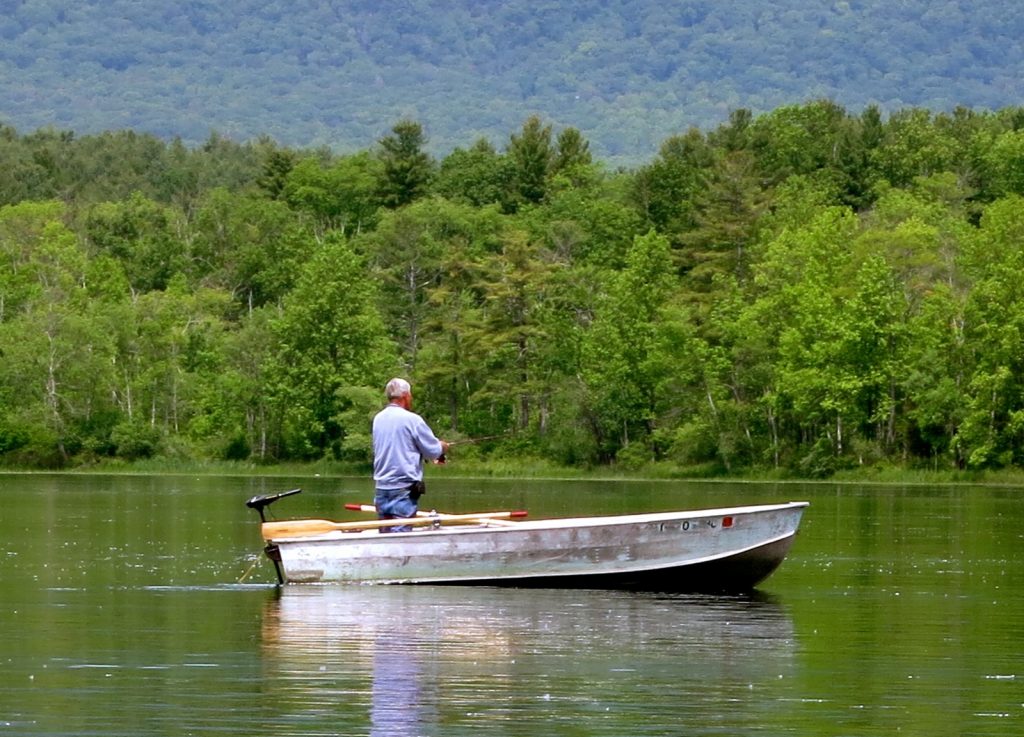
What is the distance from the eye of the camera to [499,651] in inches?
774

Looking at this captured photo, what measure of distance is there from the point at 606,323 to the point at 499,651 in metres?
69.1

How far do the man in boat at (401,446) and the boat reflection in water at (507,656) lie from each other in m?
1.27

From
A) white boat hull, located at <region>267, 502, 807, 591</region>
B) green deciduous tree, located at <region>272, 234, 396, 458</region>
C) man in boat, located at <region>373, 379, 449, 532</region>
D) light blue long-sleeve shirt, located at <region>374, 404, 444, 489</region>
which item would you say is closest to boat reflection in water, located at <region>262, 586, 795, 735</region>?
white boat hull, located at <region>267, 502, 807, 591</region>

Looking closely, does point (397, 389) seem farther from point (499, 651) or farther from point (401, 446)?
point (499, 651)

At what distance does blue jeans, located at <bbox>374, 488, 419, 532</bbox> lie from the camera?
84.3ft

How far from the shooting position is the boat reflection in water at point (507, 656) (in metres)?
16.1

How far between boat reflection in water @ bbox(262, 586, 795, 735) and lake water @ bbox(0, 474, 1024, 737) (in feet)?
0.15

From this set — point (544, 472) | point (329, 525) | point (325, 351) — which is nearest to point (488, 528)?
point (329, 525)

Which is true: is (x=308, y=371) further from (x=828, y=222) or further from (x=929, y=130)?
(x=929, y=130)

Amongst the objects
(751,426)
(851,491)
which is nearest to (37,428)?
(751,426)

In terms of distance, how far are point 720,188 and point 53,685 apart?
268 ft

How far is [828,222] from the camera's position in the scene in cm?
8756

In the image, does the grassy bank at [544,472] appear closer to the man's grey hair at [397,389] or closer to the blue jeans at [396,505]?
the blue jeans at [396,505]

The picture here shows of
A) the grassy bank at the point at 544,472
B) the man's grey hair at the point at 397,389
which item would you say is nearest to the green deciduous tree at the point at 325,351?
the grassy bank at the point at 544,472
